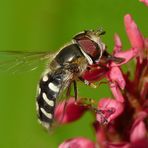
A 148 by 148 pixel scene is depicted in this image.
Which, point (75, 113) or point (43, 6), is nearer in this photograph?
point (75, 113)

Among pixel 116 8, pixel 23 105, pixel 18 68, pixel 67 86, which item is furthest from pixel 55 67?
pixel 116 8

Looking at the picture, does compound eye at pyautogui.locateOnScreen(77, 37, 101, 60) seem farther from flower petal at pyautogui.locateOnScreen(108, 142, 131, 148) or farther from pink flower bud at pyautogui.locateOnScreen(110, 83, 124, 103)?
flower petal at pyautogui.locateOnScreen(108, 142, 131, 148)

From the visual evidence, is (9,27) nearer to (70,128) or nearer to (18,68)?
(70,128)

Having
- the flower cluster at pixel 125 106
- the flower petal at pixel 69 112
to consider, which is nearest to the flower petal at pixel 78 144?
the flower cluster at pixel 125 106

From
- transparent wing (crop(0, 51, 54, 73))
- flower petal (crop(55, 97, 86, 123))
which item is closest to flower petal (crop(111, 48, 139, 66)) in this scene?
flower petal (crop(55, 97, 86, 123))

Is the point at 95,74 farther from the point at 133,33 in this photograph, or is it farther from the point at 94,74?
the point at 133,33

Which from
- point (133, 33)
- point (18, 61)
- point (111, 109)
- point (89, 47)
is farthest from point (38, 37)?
point (111, 109)

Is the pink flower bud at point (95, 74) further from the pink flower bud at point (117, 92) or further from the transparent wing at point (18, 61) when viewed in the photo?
the transparent wing at point (18, 61)
